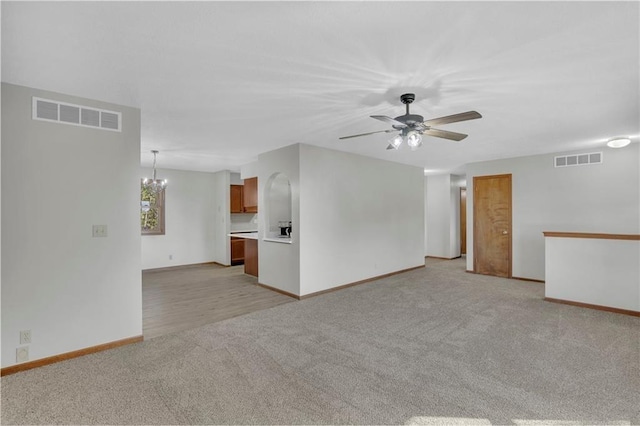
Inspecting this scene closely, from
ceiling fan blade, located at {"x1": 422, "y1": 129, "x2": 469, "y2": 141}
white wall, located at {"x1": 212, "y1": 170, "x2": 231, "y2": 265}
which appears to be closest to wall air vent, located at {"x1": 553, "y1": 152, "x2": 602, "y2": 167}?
ceiling fan blade, located at {"x1": 422, "y1": 129, "x2": 469, "y2": 141}

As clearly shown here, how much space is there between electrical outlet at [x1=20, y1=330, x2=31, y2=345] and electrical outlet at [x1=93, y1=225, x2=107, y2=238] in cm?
92

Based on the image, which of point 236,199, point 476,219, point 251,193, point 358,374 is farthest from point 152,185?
point 476,219

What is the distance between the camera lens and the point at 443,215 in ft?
28.8

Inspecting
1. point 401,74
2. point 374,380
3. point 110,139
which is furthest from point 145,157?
point 374,380

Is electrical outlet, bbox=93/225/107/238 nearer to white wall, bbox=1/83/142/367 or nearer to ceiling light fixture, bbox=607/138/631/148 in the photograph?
white wall, bbox=1/83/142/367

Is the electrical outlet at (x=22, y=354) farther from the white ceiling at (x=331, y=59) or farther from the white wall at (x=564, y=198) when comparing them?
the white wall at (x=564, y=198)

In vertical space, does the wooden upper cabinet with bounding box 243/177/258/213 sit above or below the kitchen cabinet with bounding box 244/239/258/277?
above

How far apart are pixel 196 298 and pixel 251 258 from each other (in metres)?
1.83

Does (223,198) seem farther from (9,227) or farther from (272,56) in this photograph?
(272,56)

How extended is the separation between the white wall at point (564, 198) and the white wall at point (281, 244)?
4189 millimetres

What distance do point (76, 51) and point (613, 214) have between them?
727cm

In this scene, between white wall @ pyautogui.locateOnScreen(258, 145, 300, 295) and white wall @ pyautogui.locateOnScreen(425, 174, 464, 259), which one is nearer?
white wall @ pyautogui.locateOnScreen(258, 145, 300, 295)

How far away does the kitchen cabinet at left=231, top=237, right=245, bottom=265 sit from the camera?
7.75 m

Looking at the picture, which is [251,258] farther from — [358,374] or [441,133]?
[441,133]
